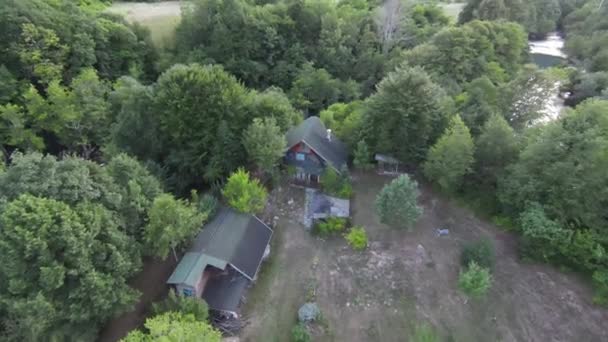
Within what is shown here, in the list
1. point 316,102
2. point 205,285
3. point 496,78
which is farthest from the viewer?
point 316,102

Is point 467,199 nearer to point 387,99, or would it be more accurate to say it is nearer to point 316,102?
point 387,99

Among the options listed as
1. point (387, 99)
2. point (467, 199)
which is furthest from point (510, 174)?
point (387, 99)

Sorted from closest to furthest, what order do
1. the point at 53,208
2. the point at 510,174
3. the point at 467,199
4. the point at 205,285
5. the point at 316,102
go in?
the point at 53,208 → the point at 205,285 → the point at 510,174 → the point at 467,199 → the point at 316,102

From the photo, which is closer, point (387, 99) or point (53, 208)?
point (53, 208)

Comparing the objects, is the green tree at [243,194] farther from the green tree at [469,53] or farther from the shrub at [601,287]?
the green tree at [469,53]

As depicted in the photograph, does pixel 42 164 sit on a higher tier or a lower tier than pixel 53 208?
higher

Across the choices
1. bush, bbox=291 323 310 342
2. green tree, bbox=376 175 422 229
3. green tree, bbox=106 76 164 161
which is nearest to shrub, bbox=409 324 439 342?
bush, bbox=291 323 310 342
